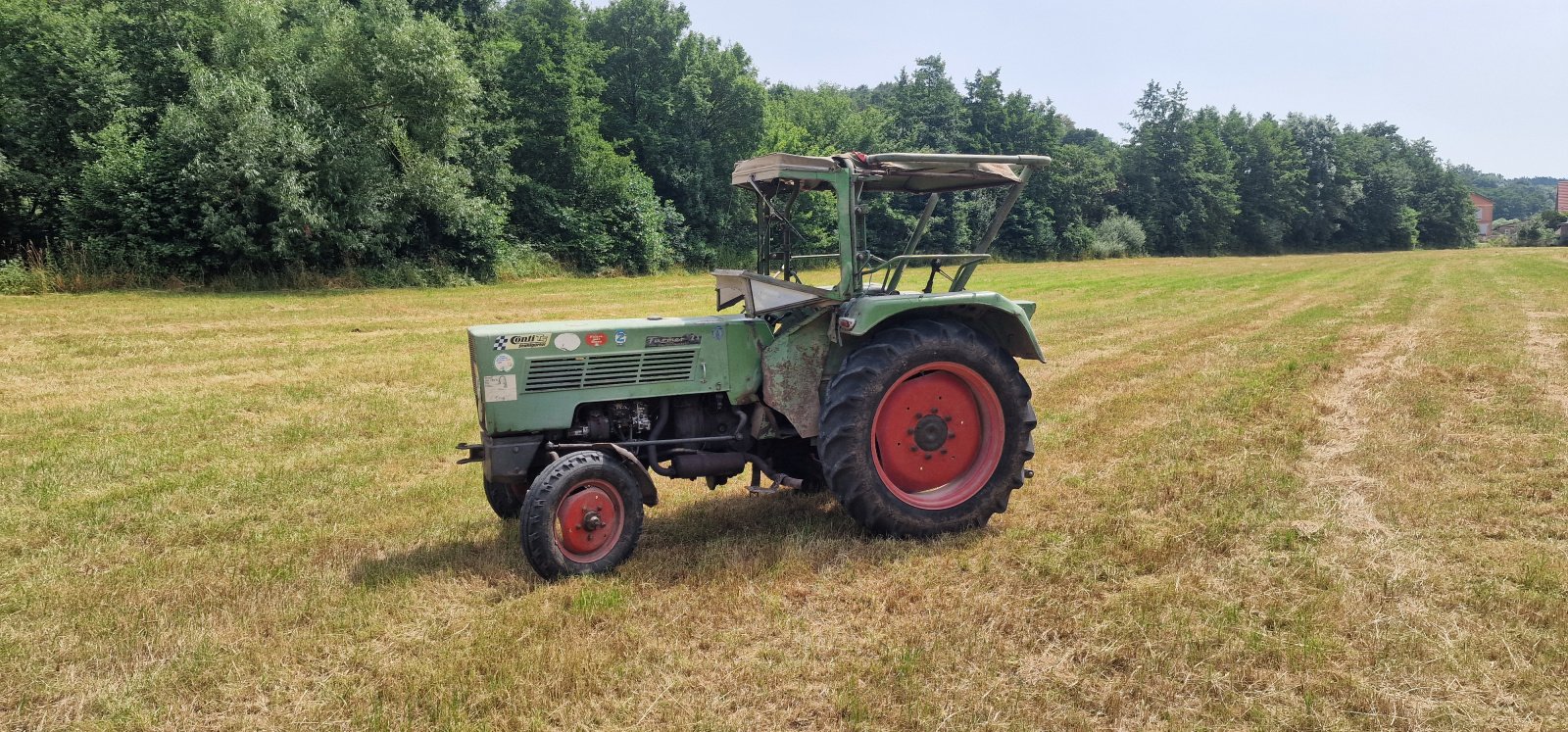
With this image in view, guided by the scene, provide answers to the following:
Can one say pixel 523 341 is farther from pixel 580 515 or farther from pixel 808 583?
pixel 808 583

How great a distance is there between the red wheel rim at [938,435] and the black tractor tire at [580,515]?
52.8 inches

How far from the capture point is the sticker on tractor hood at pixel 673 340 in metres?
4.74

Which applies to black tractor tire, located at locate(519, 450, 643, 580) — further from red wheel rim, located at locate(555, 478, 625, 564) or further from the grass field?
the grass field

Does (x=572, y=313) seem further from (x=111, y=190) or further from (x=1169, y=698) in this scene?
(x=1169, y=698)

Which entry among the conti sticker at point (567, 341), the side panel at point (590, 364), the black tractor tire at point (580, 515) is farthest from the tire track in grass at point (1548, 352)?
the conti sticker at point (567, 341)

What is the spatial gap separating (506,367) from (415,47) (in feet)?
67.2

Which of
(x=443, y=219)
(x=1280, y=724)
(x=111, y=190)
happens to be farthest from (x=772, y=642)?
(x=443, y=219)

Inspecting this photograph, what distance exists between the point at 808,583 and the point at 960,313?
72.0 inches

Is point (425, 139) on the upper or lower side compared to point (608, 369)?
upper

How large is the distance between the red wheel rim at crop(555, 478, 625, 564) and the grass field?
0.59 feet

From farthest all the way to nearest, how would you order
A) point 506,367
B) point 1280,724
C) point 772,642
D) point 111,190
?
point 111,190 → point 506,367 → point 772,642 → point 1280,724

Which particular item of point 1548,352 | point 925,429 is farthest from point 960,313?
point 1548,352

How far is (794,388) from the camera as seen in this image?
4941 millimetres

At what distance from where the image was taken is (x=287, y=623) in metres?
3.92
